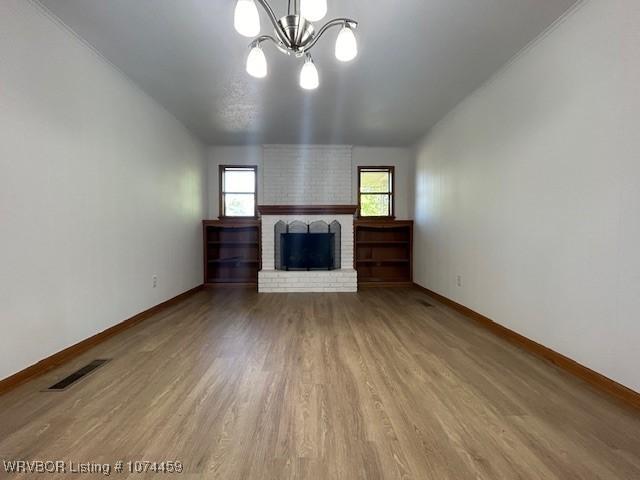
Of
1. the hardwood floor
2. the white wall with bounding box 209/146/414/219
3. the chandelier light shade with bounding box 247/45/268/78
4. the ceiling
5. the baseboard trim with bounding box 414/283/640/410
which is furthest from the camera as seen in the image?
the white wall with bounding box 209/146/414/219

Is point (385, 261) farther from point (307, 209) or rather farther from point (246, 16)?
point (246, 16)

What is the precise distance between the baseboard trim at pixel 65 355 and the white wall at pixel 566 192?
354 cm

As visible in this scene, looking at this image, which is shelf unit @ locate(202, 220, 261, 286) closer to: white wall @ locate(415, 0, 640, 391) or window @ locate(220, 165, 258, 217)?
window @ locate(220, 165, 258, 217)

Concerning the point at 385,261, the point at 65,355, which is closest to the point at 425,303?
the point at 385,261

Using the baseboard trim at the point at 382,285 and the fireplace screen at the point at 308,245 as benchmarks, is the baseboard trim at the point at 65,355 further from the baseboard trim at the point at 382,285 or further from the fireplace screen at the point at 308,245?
the baseboard trim at the point at 382,285

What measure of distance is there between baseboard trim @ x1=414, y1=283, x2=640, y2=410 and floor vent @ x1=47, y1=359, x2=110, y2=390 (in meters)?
3.21

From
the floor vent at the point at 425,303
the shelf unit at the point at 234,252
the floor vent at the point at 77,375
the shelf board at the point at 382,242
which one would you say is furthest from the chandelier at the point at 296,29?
the shelf board at the point at 382,242

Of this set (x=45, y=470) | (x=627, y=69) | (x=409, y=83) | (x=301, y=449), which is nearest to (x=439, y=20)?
(x=409, y=83)

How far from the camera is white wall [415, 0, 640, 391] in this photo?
1.60 metres

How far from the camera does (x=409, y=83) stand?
9.64 feet

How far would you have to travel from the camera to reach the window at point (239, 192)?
5379mm

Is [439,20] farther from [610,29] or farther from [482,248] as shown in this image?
[482,248]

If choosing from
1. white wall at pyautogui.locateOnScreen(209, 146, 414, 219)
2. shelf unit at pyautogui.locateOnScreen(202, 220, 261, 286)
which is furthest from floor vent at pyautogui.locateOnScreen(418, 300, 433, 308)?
shelf unit at pyautogui.locateOnScreen(202, 220, 261, 286)

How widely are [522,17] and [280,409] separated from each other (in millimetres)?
2994
